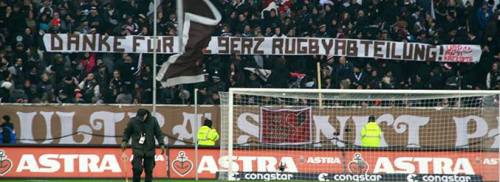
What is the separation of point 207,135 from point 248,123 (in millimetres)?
1480

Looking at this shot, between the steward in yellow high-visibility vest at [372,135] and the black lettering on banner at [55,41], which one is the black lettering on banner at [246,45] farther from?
the steward in yellow high-visibility vest at [372,135]

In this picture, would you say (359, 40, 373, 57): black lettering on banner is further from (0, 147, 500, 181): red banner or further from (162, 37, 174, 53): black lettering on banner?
(0, 147, 500, 181): red banner

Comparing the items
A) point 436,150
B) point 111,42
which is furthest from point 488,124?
point 111,42

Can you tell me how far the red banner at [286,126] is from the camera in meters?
24.4

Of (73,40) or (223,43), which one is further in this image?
(223,43)

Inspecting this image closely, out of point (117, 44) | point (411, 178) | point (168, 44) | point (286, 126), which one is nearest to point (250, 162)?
point (286, 126)

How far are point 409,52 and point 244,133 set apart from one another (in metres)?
5.54

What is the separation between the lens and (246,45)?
91.9ft

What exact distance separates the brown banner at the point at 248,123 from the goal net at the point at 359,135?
27 mm

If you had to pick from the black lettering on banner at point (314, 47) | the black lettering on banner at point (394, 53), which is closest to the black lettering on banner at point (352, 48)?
the black lettering on banner at point (314, 47)

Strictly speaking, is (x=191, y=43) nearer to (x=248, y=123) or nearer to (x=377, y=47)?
(x=248, y=123)

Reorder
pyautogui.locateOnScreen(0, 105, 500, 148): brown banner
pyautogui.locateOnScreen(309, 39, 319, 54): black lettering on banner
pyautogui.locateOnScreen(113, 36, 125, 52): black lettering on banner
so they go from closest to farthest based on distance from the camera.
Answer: pyautogui.locateOnScreen(0, 105, 500, 148): brown banner, pyautogui.locateOnScreen(113, 36, 125, 52): black lettering on banner, pyautogui.locateOnScreen(309, 39, 319, 54): black lettering on banner

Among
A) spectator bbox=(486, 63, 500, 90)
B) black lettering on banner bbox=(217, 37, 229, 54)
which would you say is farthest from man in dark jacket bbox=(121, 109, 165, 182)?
spectator bbox=(486, 63, 500, 90)

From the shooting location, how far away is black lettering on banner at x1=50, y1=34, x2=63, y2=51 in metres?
27.2
